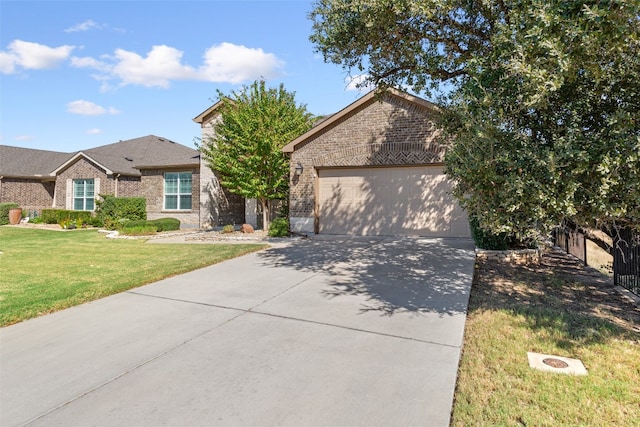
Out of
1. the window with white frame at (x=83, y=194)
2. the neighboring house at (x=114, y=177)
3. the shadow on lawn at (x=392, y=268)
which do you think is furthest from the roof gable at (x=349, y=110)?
the window with white frame at (x=83, y=194)

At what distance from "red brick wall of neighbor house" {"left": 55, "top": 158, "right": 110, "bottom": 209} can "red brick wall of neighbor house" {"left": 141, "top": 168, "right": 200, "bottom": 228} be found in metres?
2.69

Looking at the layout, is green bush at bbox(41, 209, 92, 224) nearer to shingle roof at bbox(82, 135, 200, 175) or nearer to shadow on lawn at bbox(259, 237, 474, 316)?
shingle roof at bbox(82, 135, 200, 175)

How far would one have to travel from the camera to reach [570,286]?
6.24 metres

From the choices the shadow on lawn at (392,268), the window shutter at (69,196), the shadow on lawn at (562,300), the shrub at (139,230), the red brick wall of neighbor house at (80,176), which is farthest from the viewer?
the window shutter at (69,196)

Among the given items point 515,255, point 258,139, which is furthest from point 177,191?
point 515,255

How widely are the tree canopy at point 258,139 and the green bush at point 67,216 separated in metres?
9.40

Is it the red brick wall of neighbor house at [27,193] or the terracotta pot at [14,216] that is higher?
the red brick wall of neighbor house at [27,193]

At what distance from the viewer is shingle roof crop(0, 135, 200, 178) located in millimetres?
20172

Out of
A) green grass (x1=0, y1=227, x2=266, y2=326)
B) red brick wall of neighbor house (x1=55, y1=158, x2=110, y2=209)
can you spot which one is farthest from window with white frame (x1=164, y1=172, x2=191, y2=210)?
green grass (x1=0, y1=227, x2=266, y2=326)

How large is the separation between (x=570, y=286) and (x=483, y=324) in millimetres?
3103

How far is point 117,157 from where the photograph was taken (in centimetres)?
2166

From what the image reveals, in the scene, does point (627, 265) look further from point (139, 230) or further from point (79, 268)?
point (139, 230)

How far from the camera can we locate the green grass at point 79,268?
5.43 metres

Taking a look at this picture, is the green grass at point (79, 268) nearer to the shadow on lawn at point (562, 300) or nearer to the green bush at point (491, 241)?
the shadow on lawn at point (562, 300)
